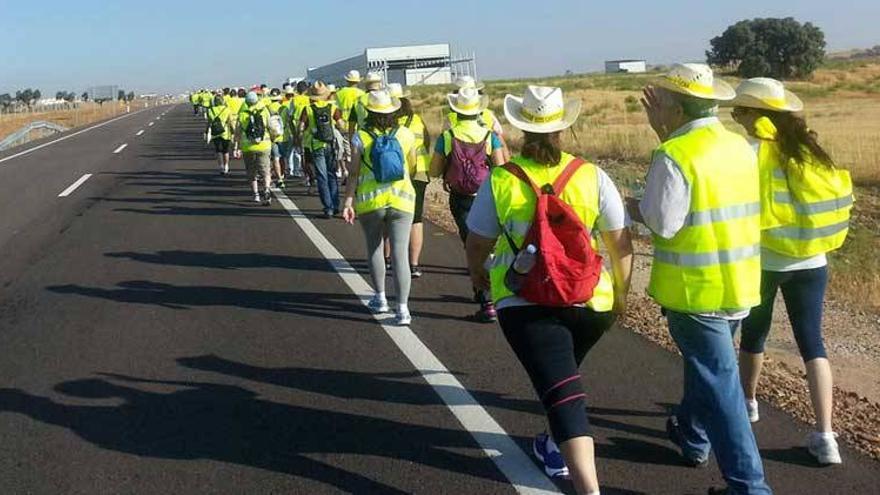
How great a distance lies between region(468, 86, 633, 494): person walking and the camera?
3162 mm

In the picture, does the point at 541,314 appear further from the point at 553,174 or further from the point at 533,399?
the point at 533,399

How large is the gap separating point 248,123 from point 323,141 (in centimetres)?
146

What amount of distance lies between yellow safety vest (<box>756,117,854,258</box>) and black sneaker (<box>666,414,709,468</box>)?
1.01m

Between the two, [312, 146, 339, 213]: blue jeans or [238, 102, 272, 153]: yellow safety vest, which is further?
[238, 102, 272, 153]: yellow safety vest

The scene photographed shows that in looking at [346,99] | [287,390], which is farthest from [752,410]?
[346,99]

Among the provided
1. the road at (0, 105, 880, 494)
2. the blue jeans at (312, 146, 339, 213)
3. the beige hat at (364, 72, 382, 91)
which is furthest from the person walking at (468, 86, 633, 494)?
the blue jeans at (312, 146, 339, 213)

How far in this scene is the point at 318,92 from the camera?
12477 mm

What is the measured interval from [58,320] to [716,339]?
5713 millimetres

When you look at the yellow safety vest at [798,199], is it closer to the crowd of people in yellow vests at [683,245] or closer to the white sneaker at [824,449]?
the crowd of people in yellow vests at [683,245]

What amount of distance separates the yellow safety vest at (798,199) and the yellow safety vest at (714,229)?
1.93ft

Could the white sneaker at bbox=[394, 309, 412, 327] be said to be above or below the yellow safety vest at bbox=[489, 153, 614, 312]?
below

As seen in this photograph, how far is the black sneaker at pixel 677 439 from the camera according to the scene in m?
3.92

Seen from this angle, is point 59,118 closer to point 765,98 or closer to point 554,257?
point 765,98

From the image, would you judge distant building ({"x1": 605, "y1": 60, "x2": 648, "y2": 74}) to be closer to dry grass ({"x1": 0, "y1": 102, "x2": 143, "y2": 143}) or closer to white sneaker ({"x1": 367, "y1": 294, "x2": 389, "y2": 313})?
dry grass ({"x1": 0, "y1": 102, "x2": 143, "y2": 143})
